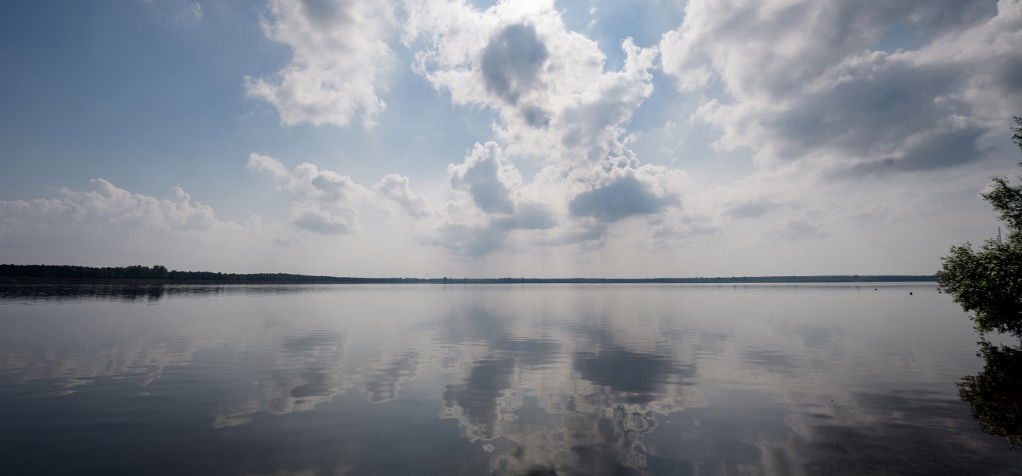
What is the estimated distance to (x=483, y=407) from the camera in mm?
22734

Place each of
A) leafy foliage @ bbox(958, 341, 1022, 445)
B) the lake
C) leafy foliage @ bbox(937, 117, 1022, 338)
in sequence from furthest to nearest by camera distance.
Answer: leafy foliage @ bbox(937, 117, 1022, 338) < leafy foliage @ bbox(958, 341, 1022, 445) < the lake

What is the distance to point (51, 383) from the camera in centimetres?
2662

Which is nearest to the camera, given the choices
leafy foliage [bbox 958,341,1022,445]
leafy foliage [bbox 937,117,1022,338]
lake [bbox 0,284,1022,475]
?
lake [bbox 0,284,1022,475]

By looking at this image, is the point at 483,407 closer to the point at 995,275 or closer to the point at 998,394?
the point at 998,394

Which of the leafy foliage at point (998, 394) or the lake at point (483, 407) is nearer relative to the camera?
the lake at point (483, 407)

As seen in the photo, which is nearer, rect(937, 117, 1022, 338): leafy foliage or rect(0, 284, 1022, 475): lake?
rect(0, 284, 1022, 475): lake

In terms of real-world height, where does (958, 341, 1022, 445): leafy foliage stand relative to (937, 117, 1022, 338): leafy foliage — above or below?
below

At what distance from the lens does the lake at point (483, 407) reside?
15.8 metres

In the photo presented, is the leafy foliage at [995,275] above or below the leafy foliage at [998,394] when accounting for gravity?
above

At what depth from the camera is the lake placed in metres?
15.8

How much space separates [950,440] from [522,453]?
59.2 feet

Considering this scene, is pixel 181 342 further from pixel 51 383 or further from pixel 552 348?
pixel 552 348

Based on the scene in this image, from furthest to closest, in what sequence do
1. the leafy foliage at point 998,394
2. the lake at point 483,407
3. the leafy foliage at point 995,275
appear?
the leafy foliage at point 995,275, the leafy foliage at point 998,394, the lake at point 483,407

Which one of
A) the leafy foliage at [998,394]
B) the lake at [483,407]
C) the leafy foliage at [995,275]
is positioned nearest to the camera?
the lake at [483,407]
